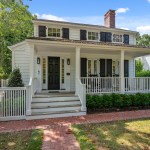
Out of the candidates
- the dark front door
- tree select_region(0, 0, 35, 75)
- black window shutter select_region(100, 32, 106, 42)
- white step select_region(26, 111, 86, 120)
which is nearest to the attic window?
the dark front door

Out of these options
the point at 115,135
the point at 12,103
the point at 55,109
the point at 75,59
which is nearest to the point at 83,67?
the point at 75,59

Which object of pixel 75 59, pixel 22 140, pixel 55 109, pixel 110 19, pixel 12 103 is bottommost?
pixel 22 140

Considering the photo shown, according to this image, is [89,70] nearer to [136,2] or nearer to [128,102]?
[128,102]

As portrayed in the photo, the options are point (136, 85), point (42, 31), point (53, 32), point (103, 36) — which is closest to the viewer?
point (136, 85)

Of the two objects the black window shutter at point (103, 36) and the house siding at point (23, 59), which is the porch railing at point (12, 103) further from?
the black window shutter at point (103, 36)

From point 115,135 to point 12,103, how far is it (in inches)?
180

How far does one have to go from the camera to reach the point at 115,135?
19.3ft

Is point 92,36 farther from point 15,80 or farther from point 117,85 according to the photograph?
point 15,80

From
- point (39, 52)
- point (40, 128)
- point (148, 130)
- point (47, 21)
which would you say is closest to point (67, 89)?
point (39, 52)

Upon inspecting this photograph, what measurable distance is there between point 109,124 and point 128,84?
4716 millimetres

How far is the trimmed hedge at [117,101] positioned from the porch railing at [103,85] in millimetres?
577

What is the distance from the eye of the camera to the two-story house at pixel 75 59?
10.1m

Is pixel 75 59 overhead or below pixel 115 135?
overhead

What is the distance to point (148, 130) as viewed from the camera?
641 cm
